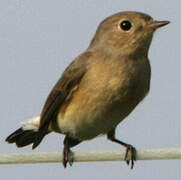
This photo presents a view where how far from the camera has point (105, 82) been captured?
6.94 metres

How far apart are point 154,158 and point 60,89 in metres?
3.43

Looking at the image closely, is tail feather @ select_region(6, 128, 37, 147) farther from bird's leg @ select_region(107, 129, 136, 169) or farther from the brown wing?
bird's leg @ select_region(107, 129, 136, 169)

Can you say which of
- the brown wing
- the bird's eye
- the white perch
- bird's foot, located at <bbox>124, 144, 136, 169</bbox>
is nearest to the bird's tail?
the brown wing

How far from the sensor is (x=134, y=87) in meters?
7.11

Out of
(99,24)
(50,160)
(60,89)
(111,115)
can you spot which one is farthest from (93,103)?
(50,160)

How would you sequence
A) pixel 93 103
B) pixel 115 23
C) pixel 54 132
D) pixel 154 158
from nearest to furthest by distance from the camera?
pixel 154 158 → pixel 93 103 → pixel 115 23 → pixel 54 132

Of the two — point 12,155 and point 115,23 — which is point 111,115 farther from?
point 12,155

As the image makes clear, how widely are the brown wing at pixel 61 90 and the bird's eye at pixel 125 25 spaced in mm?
537

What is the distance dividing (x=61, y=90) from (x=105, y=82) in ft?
2.94

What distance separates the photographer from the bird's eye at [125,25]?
23.8ft

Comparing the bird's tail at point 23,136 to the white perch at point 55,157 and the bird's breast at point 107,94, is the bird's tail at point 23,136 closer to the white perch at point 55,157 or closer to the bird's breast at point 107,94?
the bird's breast at point 107,94

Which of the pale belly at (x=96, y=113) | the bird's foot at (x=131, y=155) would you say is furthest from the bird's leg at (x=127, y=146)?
the pale belly at (x=96, y=113)

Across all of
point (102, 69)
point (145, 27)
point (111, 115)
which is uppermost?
point (145, 27)

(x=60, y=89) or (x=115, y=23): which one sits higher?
(x=115, y=23)
